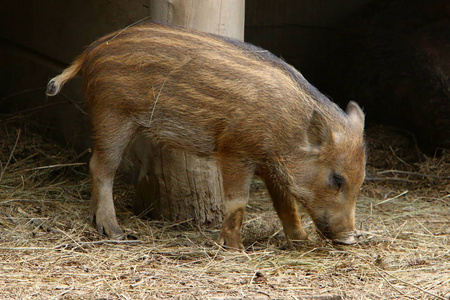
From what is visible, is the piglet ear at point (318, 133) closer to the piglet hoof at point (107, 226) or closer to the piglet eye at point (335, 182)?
the piglet eye at point (335, 182)

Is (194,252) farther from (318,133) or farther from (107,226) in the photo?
(318,133)

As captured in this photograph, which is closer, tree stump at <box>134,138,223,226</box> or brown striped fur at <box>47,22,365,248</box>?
brown striped fur at <box>47,22,365,248</box>

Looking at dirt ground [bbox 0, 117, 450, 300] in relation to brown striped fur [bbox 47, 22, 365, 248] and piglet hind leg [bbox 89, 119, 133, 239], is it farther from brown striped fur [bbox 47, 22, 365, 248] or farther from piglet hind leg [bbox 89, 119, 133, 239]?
brown striped fur [bbox 47, 22, 365, 248]

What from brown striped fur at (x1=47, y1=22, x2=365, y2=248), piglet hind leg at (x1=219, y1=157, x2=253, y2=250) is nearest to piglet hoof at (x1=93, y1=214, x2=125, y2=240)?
brown striped fur at (x1=47, y1=22, x2=365, y2=248)

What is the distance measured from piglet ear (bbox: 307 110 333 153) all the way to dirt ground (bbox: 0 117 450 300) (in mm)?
637

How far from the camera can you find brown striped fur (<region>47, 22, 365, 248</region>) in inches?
158

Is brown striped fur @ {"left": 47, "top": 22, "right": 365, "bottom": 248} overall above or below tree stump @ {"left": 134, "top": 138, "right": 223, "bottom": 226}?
above

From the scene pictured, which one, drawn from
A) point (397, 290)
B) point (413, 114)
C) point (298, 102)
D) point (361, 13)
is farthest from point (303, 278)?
point (361, 13)

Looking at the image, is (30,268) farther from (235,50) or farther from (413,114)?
(413,114)

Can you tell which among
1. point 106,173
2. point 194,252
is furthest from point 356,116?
point 106,173

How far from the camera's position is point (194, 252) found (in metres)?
4.03

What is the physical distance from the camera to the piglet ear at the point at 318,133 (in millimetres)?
3938

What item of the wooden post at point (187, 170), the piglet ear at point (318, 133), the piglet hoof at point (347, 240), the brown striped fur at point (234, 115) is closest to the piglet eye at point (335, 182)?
the brown striped fur at point (234, 115)

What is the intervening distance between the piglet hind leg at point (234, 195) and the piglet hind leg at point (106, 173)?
0.70m
